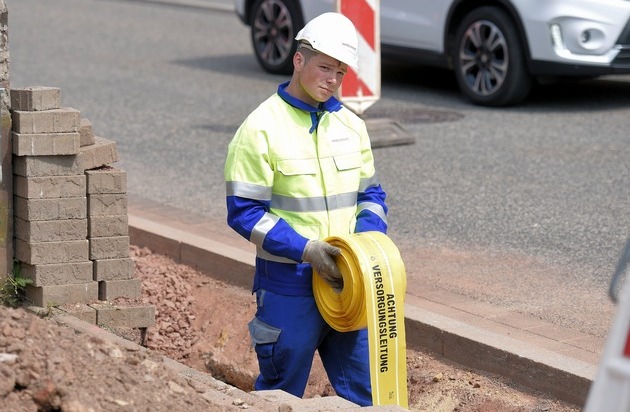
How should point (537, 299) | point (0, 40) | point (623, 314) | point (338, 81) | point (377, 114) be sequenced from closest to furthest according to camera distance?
point (623, 314) < point (338, 81) < point (0, 40) < point (537, 299) < point (377, 114)

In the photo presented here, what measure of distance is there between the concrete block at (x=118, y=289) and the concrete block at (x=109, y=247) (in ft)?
0.43

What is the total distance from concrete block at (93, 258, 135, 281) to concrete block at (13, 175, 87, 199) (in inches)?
14.4

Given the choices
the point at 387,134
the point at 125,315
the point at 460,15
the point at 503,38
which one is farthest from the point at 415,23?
the point at 125,315

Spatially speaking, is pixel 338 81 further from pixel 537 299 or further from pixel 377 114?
pixel 377 114

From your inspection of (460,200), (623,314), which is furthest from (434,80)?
(623,314)

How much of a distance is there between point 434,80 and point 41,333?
33.3 ft

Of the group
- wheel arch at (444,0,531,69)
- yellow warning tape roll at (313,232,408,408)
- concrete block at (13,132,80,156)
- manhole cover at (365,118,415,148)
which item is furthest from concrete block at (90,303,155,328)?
wheel arch at (444,0,531,69)

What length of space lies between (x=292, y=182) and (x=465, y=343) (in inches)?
55.9

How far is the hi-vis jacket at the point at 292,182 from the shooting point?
4.91 meters

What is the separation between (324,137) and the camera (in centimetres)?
502

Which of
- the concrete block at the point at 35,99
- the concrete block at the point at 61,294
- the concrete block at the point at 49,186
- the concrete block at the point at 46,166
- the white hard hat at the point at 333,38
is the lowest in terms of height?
the concrete block at the point at 61,294

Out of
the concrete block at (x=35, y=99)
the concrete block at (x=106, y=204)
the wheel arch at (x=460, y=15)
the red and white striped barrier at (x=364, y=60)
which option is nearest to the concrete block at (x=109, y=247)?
the concrete block at (x=106, y=204)

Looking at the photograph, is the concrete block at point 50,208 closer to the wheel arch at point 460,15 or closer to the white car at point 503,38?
the white car at point 503,38

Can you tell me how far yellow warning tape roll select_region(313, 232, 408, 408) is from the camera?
488cm
